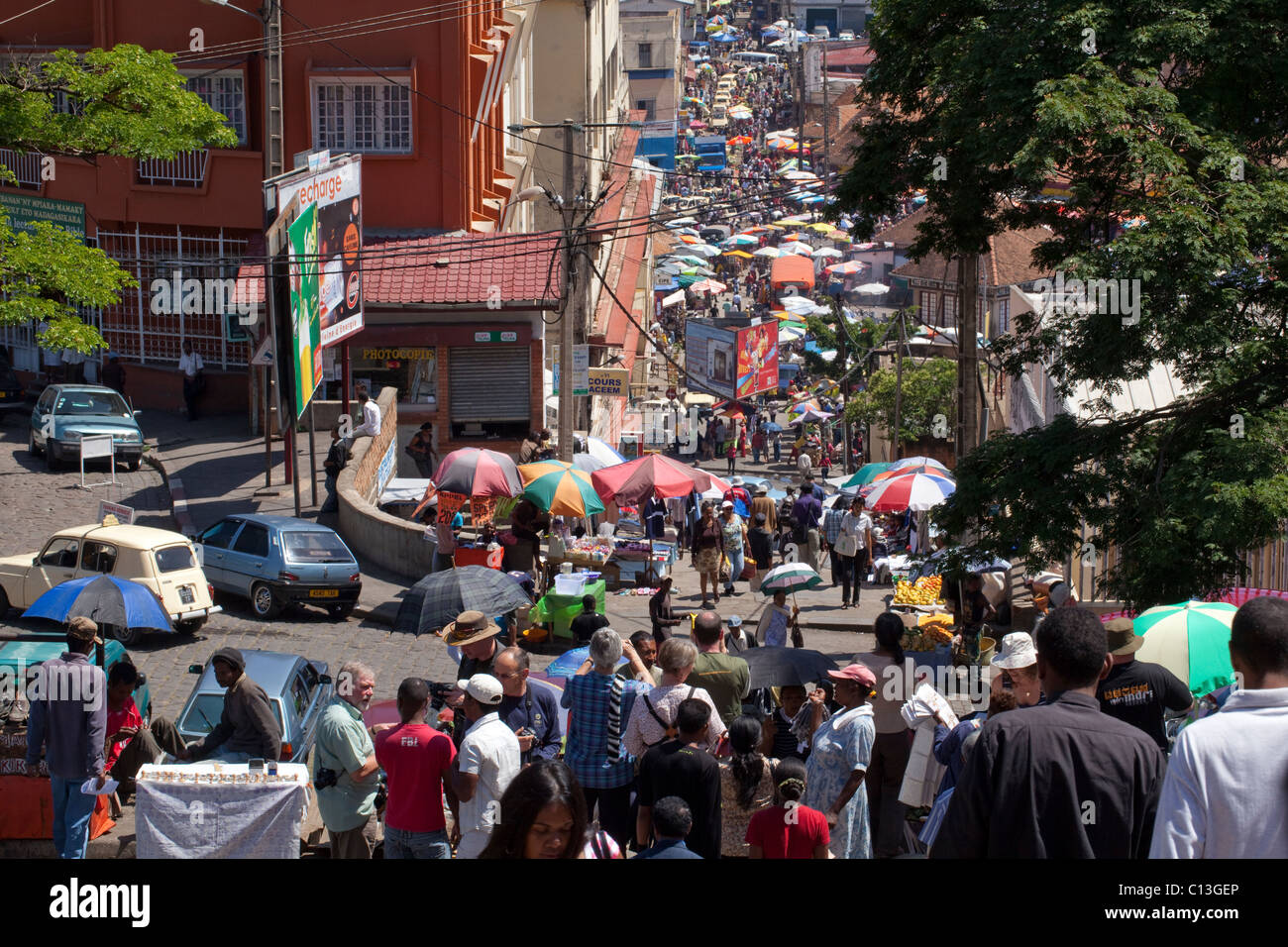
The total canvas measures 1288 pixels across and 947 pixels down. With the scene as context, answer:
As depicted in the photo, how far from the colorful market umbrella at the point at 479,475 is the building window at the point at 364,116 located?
14.1m

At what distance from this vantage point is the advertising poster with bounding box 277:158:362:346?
82.2 feet

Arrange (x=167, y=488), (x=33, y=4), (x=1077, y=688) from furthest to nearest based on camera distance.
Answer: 1. (x=33, y=4)
2. (x=167, y=488)
3. (x=1077, y=688)

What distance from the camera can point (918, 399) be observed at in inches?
1695

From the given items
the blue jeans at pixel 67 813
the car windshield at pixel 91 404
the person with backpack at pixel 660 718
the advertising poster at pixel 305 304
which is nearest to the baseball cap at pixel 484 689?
the person with backpack at pixel 660 718

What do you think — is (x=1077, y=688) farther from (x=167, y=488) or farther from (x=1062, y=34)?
(x=167, y=488)

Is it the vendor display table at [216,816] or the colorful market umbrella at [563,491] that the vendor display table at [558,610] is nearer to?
the colorful market umbrella at [563,491]

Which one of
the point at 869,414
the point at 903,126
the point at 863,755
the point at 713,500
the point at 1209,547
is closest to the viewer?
the point at 863,755

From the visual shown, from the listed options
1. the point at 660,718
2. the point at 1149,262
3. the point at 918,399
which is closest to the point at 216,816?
the point at 660,718

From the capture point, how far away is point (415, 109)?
108ft

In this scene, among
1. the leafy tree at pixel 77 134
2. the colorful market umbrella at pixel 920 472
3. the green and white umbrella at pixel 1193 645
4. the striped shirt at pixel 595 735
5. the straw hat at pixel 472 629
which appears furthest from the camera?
the colorful market umbrella at pixel 920 472

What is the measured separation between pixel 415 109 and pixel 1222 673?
87.9ft

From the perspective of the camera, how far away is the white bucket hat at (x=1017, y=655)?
810 cm

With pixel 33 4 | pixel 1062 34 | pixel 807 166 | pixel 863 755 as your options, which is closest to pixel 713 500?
pixel 1062 34

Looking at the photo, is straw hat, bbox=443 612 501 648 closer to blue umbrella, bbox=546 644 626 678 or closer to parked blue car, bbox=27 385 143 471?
blue umbrella, bbox=546 644 626 678
